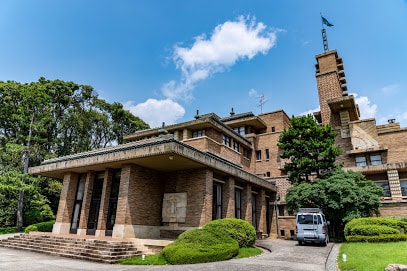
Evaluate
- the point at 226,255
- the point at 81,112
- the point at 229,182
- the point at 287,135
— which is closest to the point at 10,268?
the point at 226,255

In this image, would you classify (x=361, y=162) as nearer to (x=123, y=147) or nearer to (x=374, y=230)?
(x=374, y=230)

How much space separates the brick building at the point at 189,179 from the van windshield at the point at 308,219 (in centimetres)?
385

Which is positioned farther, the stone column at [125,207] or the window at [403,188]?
the window at [403,188]

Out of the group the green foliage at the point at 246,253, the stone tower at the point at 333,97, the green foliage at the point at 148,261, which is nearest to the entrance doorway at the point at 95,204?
the green foliage at the point at 148,261

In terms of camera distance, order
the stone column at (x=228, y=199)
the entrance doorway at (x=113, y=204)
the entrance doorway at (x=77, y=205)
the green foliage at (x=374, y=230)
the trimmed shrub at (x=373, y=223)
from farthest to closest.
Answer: the entrance doorway at (x=77, y=205) → the stone column at (x=228, y=199) → the entrance doorway at (x=113, y=204) → the trimmed shrub at (x=373, y=223) → the green foliage at (x=374, y=230)

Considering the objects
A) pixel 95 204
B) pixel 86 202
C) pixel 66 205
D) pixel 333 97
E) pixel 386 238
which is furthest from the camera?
pixel 333 97

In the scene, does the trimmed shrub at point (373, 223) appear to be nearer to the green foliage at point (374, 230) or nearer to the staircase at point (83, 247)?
the green foliage at point (374, 230)

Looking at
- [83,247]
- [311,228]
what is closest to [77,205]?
[83,247]

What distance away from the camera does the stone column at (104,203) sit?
15398 millimetres

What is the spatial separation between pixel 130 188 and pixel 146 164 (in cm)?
158

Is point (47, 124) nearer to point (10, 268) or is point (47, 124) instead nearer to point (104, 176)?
point (104, 176)

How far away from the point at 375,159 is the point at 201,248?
21297 mm

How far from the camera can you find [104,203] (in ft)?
51.9

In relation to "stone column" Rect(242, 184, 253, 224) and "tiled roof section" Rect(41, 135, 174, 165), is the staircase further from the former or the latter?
"stone column" Rect(242, 184, 253, 224)
